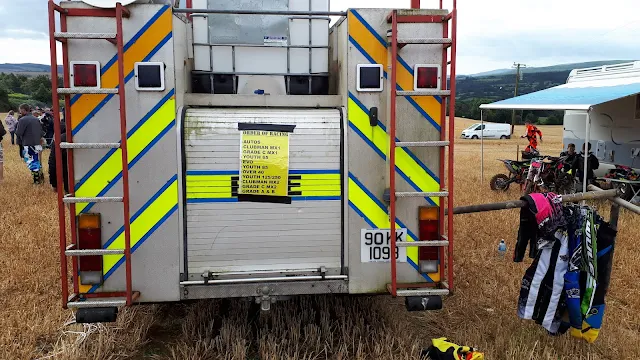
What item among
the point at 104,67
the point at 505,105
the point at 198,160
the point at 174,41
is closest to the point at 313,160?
the point at 198,160

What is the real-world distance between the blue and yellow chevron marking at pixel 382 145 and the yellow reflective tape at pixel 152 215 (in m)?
1.28

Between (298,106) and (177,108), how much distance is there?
0.87 m

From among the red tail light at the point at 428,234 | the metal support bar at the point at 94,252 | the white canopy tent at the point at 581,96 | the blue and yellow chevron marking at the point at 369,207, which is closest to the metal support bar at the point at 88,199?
the metal support bar at the point at 94,252

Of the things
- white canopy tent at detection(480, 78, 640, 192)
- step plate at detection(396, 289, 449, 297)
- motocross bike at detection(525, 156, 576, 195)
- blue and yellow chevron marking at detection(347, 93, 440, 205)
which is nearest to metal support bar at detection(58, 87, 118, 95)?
blue and yellow chevron marking at detection(347, 93, 440, 205)

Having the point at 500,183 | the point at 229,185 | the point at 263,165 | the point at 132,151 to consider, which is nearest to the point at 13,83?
the point at 500,183

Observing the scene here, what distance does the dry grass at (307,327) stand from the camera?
13.9 ft

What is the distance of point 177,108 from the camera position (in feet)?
12.7

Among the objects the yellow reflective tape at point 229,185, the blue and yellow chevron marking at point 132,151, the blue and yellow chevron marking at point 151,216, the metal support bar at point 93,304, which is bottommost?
the metal support bar at point 93,304

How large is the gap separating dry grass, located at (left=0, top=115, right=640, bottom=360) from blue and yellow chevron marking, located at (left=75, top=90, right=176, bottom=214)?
125 centimetres

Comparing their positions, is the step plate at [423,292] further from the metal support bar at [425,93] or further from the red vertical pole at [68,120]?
the red vertical pole at [68,120]

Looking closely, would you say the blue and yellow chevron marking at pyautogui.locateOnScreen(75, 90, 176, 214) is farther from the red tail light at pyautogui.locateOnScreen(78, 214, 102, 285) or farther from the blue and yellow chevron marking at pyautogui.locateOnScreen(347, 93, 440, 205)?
the blue and yellow chevron marking at pyautogui.locateOnScreen(347, 93, 440, 205)

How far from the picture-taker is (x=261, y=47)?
484 cm

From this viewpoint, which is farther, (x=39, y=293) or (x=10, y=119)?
(x=10, y=119)

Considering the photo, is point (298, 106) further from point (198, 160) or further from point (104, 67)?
point (104, 67)
